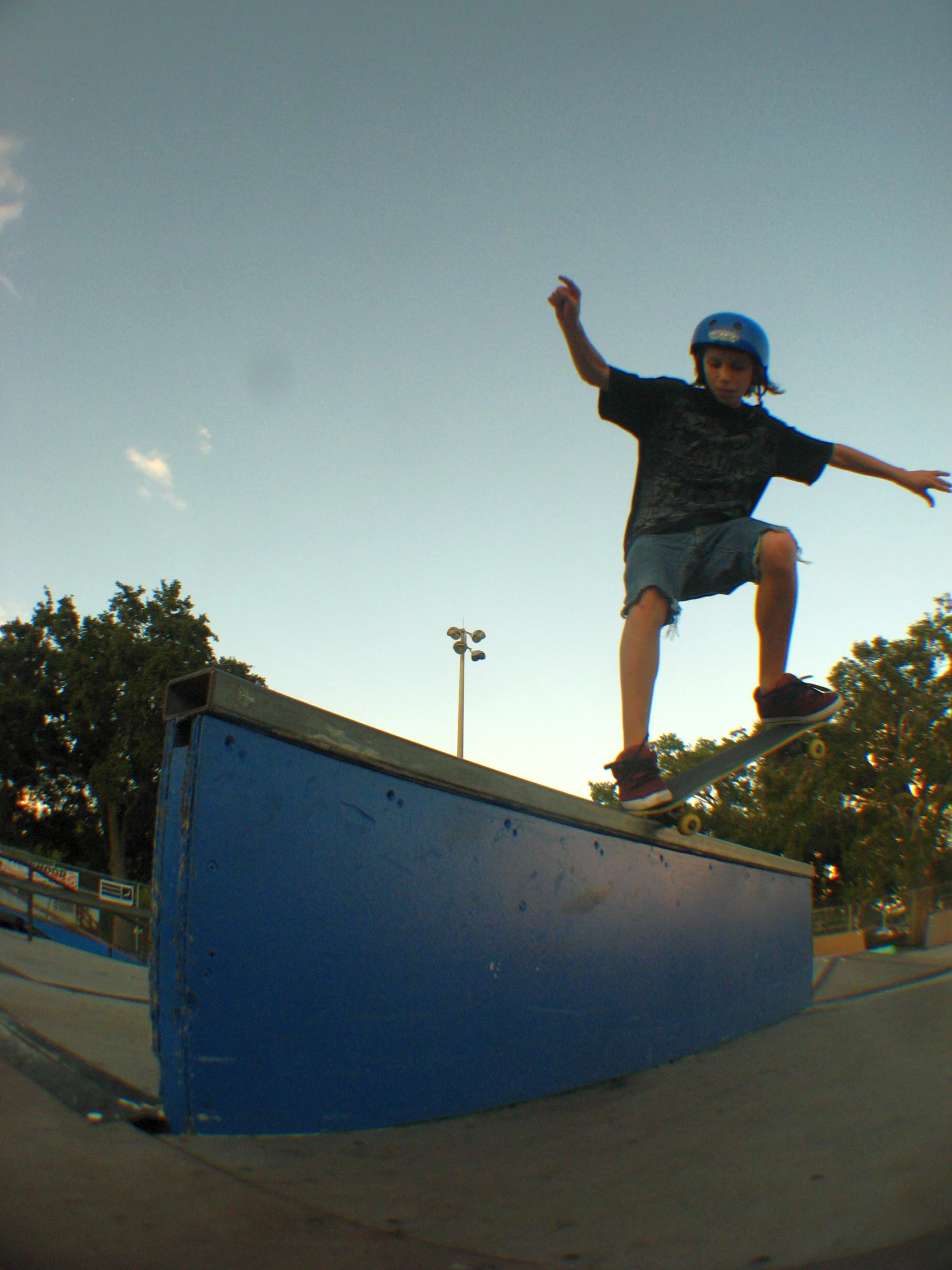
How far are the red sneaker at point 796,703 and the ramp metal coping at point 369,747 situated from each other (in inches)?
41.7

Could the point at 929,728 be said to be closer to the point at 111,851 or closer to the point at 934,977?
the point at 934,977

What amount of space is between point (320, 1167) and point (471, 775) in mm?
872

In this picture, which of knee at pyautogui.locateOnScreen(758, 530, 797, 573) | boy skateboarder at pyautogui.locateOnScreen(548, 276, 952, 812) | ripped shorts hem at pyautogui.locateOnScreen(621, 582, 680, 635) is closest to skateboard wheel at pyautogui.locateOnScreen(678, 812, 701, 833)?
boy skateboarder at pyautogui.locateOnScreen(548, 276, 952, 812)

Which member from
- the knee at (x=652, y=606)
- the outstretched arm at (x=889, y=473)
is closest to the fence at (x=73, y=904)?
the knee at (x=652, y=606)

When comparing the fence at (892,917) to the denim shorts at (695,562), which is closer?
the denim shorts at (695,562)

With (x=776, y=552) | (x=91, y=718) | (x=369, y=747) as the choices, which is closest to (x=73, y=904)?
(x=369, y=747)

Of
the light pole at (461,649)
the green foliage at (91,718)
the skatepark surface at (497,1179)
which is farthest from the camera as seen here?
the green foliage at (91,718)

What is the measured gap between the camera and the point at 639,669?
274 centimetres

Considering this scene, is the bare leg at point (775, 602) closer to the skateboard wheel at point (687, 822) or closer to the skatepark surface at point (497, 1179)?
the skateboard wheel at point (687, 822)

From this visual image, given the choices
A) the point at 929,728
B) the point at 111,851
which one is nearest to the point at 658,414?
the point at 929,728

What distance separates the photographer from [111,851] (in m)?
25.7

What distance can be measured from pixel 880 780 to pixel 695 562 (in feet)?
85.1

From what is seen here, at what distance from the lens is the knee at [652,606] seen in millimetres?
2801

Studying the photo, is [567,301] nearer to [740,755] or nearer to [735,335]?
[735,335]
